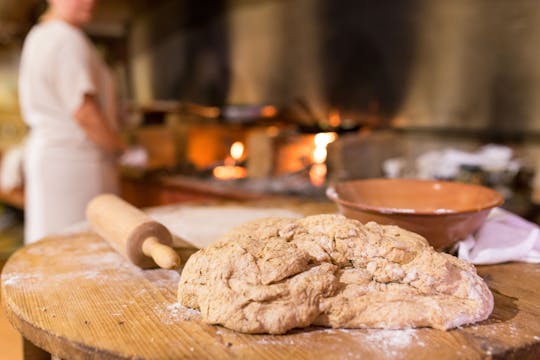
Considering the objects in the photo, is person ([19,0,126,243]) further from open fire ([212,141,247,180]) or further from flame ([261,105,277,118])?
A: flame ([261,105,277,118])

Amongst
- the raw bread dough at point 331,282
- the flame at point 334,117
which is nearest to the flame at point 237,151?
the flame at point 334,117

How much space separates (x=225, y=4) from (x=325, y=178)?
2.56 m

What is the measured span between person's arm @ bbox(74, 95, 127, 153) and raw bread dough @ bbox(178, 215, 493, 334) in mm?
1641

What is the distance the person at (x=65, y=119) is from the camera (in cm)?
246

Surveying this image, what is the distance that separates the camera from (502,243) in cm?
137

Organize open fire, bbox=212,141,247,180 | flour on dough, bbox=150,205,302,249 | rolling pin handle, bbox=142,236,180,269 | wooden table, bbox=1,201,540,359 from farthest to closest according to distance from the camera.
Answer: open fire, bbox=212,141,247,180 → flour on dough, bbox=150,205,302,249 → rolling pin handle, bbox=142,236,180,269 → wooden table, bbox=1,201,540,359

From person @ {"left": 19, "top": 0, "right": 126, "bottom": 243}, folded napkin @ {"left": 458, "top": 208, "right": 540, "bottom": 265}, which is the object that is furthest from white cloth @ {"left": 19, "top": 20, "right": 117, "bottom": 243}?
folded napkin @ {"left": 458, "top": 208, "right": 540, "bottom": 265}

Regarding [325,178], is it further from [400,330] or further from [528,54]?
[400,330]

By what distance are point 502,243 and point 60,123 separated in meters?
2.07

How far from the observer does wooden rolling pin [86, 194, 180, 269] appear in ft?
3.73

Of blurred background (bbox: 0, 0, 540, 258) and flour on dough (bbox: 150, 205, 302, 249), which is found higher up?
blurred background (bbox: 0, 0, 540, 258)

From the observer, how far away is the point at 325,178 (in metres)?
3.36

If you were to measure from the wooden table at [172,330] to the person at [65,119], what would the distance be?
4.74 feet

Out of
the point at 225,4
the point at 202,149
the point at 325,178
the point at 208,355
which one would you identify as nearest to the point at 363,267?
the point at 208,355
